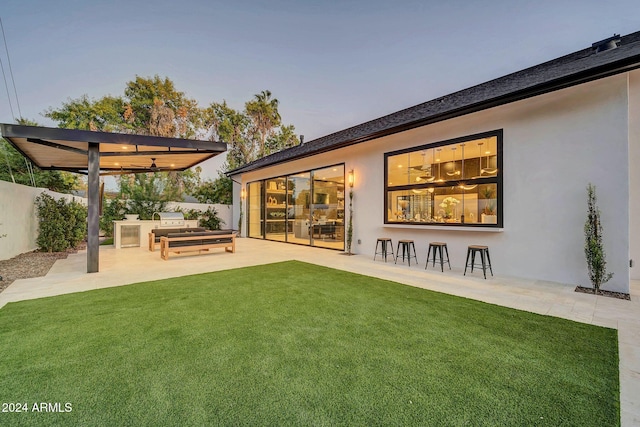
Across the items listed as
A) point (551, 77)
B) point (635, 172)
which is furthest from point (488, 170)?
point (635, 172)

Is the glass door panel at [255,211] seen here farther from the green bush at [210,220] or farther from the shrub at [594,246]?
the shrub at [594,246]

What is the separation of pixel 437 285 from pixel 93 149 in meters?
7.48

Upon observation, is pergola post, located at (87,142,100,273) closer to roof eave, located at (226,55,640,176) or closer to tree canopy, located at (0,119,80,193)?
roof eave, located at (226,55,640,176)

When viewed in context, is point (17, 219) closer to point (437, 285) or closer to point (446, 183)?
point (437, 285)

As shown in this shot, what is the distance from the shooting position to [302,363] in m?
2.17

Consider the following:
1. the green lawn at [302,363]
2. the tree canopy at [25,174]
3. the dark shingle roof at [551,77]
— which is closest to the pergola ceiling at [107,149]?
the green lawn at [302,363]

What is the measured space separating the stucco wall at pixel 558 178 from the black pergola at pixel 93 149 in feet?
21.8

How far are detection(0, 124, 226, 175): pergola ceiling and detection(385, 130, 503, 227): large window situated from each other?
4877 millimetres

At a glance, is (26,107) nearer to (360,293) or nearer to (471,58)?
(360,293)

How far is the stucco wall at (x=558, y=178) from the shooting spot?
170 inches

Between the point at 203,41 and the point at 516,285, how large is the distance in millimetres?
16864

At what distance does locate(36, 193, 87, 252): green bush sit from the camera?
7.93 m


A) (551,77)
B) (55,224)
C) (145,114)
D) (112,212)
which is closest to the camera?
(551,77)

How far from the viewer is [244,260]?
7.20m
